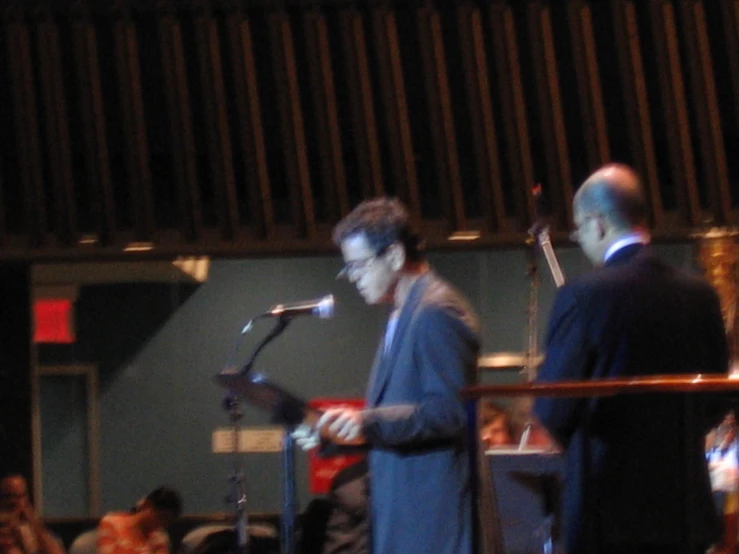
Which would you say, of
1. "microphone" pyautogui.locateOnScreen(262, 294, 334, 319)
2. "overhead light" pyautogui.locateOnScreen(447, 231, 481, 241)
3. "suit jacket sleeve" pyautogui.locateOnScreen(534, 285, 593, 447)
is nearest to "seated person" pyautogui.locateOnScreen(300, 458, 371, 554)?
"microphone" pyautogui.locateOnScreen(262, 294, 334, 319)

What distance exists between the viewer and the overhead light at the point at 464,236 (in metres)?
5.76

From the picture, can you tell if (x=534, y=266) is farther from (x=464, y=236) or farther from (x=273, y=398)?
(x=273, y=398)

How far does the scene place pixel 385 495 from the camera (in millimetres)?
3379

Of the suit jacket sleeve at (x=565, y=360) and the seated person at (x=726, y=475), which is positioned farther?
the seated person at (x=726, y=475)

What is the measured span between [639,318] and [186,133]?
10.5ft

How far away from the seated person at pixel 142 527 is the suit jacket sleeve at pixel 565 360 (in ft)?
10.4

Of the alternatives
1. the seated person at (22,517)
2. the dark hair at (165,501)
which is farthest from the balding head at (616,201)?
the seated person at (22,517)

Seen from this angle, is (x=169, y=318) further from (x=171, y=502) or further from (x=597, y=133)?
(x=597, y=133)

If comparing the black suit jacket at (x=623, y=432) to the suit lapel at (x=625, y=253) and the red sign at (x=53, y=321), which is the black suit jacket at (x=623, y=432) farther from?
the red sign at (x=53, y=321)

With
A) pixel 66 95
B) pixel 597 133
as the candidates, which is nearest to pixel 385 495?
pixel 597 133

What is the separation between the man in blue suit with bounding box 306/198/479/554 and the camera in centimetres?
324

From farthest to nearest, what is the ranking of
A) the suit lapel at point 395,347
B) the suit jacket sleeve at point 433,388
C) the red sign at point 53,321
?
the red sign at point 53,321, the suit lapel at point 395,347, the suit jacket sleeve at point 433,388

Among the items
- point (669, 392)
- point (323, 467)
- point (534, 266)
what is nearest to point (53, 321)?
point (323, 467)

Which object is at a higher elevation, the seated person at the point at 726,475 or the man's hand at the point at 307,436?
the man's hand at the point at 307,436
